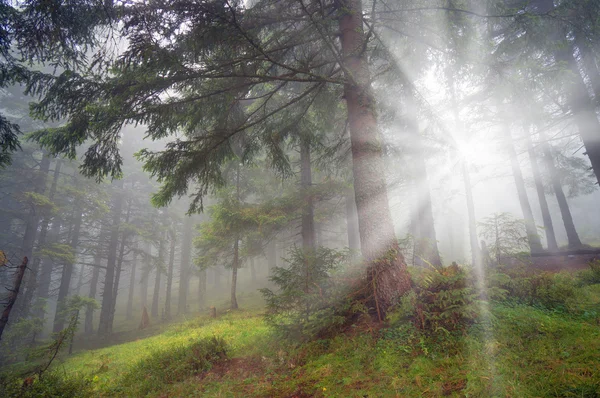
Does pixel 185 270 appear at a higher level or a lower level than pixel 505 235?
higher

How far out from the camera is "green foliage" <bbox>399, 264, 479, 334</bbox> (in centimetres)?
415

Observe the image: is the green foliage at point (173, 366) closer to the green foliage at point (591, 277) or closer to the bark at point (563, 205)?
the green foliage at point (591, 277)

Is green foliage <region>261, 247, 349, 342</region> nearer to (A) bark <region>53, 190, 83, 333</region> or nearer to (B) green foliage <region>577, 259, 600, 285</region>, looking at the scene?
(B) green foliage <region>577, 259, 600, 285</region>

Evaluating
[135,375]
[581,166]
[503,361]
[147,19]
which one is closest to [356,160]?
[503,361]

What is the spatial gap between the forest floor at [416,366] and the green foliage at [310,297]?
33cm

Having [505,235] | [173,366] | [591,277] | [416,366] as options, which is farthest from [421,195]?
[173,366]

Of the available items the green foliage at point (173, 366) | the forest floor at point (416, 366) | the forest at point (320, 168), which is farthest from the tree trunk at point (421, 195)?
the green foliage at point (173, 366)

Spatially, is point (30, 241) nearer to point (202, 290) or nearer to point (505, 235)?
point (202, 290)

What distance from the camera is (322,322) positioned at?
5.01 meters

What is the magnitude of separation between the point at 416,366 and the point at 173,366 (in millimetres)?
4941

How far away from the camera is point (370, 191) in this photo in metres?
5.87

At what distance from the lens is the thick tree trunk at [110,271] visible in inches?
779

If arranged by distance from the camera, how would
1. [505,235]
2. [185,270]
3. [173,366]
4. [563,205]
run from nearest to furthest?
[173,366] → [505,235] → [563,205] → [185,270]

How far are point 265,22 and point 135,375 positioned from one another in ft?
29.6
